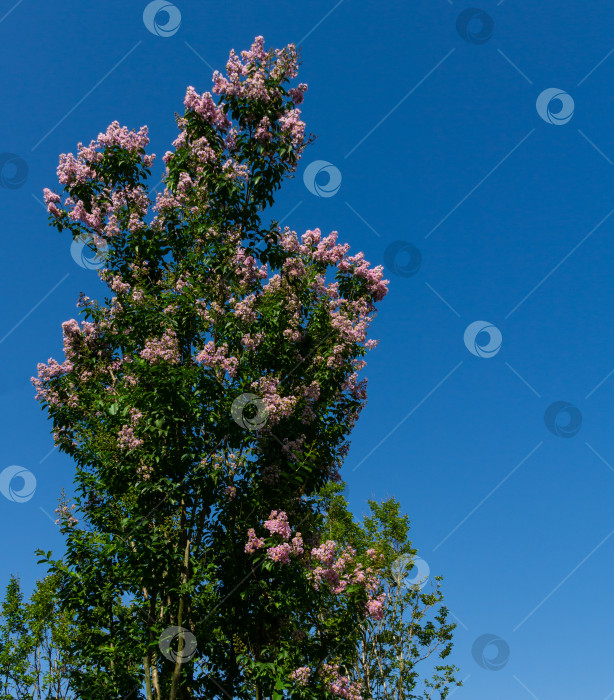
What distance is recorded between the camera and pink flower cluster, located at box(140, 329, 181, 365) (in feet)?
33.2

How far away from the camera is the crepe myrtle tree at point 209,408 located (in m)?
9.81

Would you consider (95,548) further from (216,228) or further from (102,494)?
(216,228)

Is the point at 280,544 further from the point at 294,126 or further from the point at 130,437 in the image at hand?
the point at 294,126

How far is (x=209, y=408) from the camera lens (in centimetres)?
1022

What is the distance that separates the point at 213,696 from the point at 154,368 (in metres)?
5.54

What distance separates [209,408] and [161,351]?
121 cm

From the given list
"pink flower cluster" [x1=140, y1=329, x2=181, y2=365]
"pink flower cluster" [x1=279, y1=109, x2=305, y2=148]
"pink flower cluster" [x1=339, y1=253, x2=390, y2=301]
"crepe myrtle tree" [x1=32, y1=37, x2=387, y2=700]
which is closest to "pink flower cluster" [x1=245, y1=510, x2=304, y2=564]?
"crepe myrtle tree" [x1=32, y1=37, x2=387, y2=700]

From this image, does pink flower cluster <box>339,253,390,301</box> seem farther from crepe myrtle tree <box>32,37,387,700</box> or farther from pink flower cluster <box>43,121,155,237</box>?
pink flower cluster <box>43,121,155,237</box>

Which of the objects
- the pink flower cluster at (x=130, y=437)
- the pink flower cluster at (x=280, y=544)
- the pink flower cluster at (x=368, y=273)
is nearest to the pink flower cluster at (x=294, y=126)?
the pink flower cluster at (x=368, y=273)

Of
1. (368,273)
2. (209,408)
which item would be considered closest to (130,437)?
(209,408)

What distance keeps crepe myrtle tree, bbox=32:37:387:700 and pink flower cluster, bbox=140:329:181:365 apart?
0.04 metres

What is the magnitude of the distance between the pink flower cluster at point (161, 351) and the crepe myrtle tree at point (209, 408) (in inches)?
1.4

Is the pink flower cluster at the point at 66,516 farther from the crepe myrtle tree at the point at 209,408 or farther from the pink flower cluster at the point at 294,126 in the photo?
the pink flower cluster at the point at 294,126

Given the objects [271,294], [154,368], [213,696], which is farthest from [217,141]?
[213,696]
